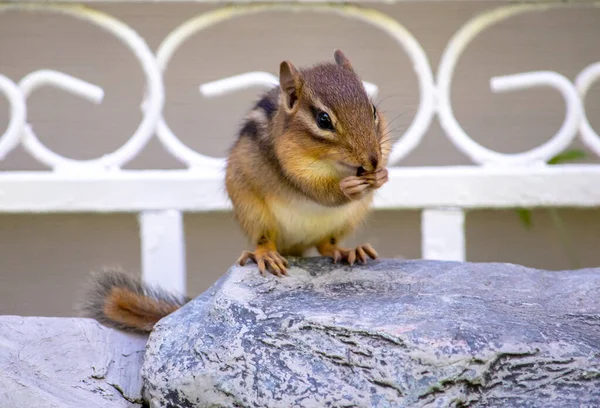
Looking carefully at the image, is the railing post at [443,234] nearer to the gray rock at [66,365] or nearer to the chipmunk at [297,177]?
the chipmunk at [297,177]

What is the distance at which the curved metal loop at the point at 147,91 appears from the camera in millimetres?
4008

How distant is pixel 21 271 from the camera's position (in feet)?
14.4

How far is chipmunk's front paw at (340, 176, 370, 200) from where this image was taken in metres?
2.64

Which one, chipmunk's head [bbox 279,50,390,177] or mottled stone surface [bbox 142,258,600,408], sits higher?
chipmunk's head [bbox 279,50,390,177]

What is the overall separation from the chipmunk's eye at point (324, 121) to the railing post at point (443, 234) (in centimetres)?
149

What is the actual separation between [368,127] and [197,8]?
1809mm

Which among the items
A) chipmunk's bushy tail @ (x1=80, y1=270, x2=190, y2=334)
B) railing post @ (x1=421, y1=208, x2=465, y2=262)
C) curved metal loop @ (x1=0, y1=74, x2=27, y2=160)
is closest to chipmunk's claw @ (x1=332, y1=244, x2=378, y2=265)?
chipmunk's bushy tail @ (x1=80, y1=270, x2=190, y2=334)

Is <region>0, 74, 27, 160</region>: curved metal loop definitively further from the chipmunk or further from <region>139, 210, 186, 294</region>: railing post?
the chipmunk

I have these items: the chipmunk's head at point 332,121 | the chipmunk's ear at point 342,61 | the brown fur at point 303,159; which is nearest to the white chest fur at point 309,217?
the brown fur at point 303,159

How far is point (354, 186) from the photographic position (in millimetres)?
2648

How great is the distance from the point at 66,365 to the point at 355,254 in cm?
104

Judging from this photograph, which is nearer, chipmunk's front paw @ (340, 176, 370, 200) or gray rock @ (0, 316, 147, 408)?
gray rock @ (0, 316, 147, 408)

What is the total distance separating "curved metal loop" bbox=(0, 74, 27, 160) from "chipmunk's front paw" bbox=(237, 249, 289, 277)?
1599mm

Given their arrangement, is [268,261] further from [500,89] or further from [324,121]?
[500,89]
